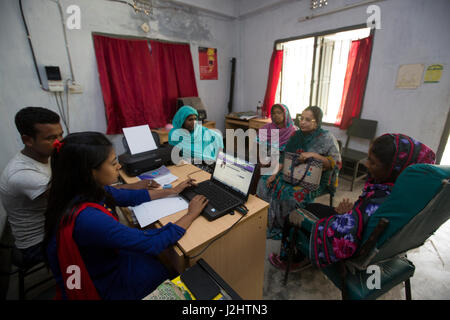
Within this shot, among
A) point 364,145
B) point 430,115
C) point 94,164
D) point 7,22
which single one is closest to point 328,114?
point 364,145

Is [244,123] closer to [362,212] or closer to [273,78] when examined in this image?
[273,78]

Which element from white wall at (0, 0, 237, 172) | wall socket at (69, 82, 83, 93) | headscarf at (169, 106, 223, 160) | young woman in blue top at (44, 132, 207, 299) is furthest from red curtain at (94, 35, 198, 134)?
young woman in blue top at (44, 132, 207, 299)

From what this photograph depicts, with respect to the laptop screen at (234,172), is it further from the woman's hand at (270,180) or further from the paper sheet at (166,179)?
the woman's hand at (270,180)

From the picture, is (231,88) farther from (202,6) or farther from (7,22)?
(7,22)

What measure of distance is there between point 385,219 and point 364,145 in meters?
2.69

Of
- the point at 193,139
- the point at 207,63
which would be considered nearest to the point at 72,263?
the point at 193,139

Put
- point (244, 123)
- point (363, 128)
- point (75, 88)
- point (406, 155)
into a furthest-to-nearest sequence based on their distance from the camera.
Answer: point (244, 123) → point (363, 128) → point (75, 88) → point (406, 155)

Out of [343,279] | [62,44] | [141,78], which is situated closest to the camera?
[343,279]

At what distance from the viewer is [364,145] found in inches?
122

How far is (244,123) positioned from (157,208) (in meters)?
3.29

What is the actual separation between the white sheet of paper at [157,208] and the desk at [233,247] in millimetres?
41

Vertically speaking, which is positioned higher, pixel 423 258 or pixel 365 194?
pixel 365 194

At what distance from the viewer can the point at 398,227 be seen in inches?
33.4

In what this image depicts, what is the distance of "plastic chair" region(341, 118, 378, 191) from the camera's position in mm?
2805
